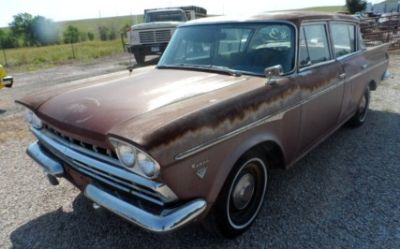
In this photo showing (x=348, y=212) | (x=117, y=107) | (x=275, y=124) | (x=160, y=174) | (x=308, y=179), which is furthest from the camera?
(x=308, y=179)

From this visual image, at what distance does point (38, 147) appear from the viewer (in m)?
3.08

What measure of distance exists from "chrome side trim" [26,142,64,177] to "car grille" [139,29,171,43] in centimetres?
999

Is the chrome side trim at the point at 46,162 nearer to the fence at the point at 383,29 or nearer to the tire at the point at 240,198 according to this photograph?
the tire at the point at 240,198

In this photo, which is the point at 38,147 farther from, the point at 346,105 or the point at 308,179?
the point at 346,105

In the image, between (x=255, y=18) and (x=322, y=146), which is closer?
(x=255, y=18)

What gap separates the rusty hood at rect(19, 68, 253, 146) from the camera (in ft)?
7.64

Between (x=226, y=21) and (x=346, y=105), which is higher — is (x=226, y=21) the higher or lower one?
the higher one

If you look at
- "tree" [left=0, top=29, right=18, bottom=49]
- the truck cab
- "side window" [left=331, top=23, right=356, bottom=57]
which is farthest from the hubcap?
"tree" [left=0, top=29, right=18, bottom=49]

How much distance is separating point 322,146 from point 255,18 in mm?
2013

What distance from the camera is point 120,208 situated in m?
2.22

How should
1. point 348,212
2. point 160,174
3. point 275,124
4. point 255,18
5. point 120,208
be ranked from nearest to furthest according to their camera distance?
point 160,174, point 120,208, point 275,124, point 348,212, point 255,18

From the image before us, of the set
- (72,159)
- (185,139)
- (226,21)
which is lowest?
(72,159)

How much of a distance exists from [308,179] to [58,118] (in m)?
2.52

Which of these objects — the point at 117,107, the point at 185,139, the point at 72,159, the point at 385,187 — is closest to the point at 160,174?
the point at 185,139
